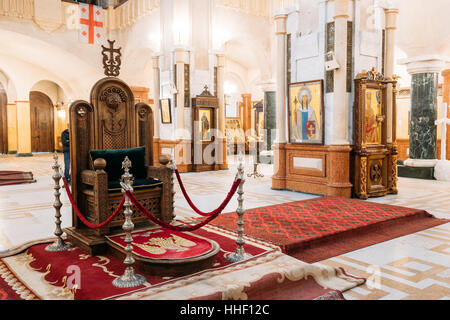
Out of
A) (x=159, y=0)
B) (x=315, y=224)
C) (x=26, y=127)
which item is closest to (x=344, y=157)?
(x=315, y=224)

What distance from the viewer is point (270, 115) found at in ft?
43.6

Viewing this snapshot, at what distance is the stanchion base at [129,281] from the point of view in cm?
286

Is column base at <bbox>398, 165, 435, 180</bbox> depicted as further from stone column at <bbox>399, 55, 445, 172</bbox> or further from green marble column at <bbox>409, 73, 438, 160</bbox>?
green marble column at <bbox>409, 73, 438, 160</bbox>

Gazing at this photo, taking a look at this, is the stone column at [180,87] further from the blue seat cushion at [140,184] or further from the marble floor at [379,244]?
the blue seat cushion at [140,184]

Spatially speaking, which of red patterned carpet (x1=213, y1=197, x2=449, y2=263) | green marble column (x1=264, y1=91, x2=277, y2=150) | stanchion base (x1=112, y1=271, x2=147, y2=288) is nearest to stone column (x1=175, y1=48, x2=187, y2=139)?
green marble column (x1=264, y1=91, x2=277, y2=150)

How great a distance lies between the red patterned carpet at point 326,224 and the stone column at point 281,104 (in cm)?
171

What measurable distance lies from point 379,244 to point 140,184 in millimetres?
2707

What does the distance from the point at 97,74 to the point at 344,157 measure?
12.7 meters

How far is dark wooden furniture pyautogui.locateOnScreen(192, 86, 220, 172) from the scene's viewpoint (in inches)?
444

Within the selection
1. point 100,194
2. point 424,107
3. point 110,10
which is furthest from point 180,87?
point 100,194

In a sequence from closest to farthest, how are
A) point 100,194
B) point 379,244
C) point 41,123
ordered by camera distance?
1. point 100,194
2. point 379,244
3. point 41,123

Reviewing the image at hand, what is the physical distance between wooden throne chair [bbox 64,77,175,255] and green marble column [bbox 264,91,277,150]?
344 inches

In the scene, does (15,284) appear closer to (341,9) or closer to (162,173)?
(162,173)

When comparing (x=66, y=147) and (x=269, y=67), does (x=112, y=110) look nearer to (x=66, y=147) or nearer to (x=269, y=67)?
(x=66, y=147)
